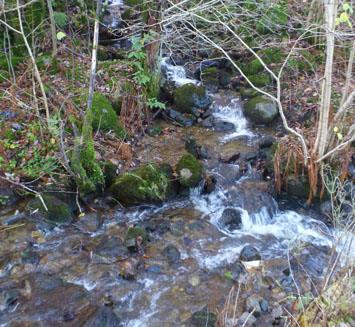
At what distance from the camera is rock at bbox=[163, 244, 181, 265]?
5570mm

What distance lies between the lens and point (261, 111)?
9172mm

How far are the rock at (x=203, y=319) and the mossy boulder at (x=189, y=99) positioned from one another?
5643mm

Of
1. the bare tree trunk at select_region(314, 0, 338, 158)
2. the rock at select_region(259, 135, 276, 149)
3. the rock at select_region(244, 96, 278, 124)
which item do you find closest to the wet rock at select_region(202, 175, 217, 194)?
the rock at select_region(259, 135, 276, 149)

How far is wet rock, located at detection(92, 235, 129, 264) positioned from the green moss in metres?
6.15

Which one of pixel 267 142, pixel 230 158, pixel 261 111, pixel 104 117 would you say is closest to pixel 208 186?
pixel 230 158

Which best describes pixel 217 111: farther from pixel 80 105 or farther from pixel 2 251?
pixel 2 251

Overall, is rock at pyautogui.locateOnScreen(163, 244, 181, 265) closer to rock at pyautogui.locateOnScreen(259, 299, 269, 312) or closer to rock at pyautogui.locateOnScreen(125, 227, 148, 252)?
rock at pyautogui.locateOnScreen(125, 227, 148, 252)

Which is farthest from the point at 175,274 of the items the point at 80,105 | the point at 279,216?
the point at 80,105

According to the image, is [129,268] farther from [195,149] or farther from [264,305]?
[195,149]

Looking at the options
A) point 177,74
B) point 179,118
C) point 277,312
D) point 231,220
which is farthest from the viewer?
point 177,74

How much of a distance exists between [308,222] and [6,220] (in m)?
4.83

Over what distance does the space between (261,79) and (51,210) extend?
656cm

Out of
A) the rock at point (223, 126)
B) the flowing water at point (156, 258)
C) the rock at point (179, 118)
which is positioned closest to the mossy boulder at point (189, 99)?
the rock at point (179, 118)

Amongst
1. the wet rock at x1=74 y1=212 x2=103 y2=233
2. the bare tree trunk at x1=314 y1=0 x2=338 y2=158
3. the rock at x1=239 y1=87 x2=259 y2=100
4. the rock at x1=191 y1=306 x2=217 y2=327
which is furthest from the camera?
the rock at x1=239 y1=87 x2=259 y2=100
